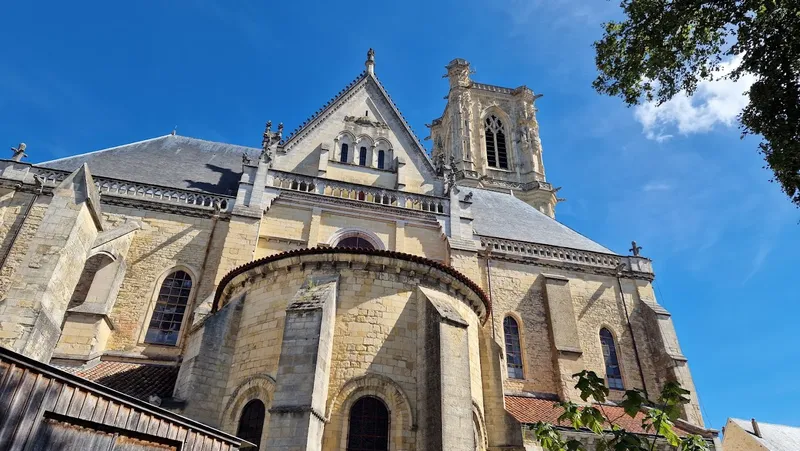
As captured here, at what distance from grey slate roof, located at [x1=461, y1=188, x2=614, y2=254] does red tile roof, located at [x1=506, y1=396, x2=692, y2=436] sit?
6.47 meters

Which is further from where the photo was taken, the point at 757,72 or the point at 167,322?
the point at 167,322

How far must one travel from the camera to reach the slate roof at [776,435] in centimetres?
2375

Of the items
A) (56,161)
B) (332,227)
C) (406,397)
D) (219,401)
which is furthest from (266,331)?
(56,161)

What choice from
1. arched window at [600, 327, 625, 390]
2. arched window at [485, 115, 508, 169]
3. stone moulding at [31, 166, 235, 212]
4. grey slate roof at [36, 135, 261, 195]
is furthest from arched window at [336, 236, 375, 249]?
arched window at [485, 115, 508, 169]

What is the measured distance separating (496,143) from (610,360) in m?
Result: 21.9

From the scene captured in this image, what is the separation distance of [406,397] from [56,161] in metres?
15.9

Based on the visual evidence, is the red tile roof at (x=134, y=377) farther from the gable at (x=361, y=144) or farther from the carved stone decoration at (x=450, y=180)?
the carved stone decoration at (x=450, y=180)

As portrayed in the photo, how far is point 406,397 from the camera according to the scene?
372 inches

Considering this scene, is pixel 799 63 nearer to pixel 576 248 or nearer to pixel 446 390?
pixel 446 390

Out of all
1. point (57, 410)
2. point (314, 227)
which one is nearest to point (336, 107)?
point (314, 227)

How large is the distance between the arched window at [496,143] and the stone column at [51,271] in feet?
88.1

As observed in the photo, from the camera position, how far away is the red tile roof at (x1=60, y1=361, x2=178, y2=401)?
1056 cm

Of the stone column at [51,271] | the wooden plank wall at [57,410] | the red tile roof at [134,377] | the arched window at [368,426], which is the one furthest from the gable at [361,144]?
the wooden plank wall at [57,410]

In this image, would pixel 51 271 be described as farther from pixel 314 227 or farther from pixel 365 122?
pixel 365 122
